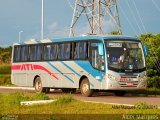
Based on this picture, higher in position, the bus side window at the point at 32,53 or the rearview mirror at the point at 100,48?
the bus side window at the point at 32,53

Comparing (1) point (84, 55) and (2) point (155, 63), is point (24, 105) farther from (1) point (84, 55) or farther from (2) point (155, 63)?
(2) point (155, 63)

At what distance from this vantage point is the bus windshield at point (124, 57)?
86.0ft

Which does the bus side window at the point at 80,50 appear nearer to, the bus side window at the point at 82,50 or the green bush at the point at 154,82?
the bus side window at the point at 82,50

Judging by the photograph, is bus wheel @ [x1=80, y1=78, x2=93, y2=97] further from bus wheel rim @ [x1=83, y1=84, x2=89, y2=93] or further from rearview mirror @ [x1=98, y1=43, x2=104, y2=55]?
rearview mirror @ [x1=98, y1=43, x2=104, y2=55]

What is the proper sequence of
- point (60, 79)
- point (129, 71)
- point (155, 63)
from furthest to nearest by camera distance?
point (155, 63)
point (60, 79)
point (129, 71)

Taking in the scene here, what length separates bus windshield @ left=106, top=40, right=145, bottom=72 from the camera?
26.2m

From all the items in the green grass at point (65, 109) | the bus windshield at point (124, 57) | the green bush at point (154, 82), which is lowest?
the green grass at point (65, 109)

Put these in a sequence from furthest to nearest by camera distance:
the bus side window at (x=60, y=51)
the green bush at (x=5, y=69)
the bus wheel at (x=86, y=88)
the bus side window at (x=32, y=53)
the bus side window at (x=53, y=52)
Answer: the green bush at (x=5, y=69) → the bus side window at (x=32, y=53) → the bus side window at (x=53, y=52) → the bus side window at (x=60, y=51) → the bus wheel at (x=86, y=88)

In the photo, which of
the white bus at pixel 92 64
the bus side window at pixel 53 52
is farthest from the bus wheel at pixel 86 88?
the bus side window at pixel 53 52

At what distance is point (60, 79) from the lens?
29781 mm

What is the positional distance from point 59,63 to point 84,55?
2611 mm

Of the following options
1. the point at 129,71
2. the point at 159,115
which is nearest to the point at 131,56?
the point at 129,71

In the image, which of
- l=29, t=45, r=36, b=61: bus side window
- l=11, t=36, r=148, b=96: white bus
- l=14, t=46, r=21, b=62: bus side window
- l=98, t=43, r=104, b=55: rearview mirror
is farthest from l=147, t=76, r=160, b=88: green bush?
l=98, t=43, r=104, b=55: rearview mirror

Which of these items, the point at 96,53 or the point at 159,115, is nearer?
the point at 159,115
